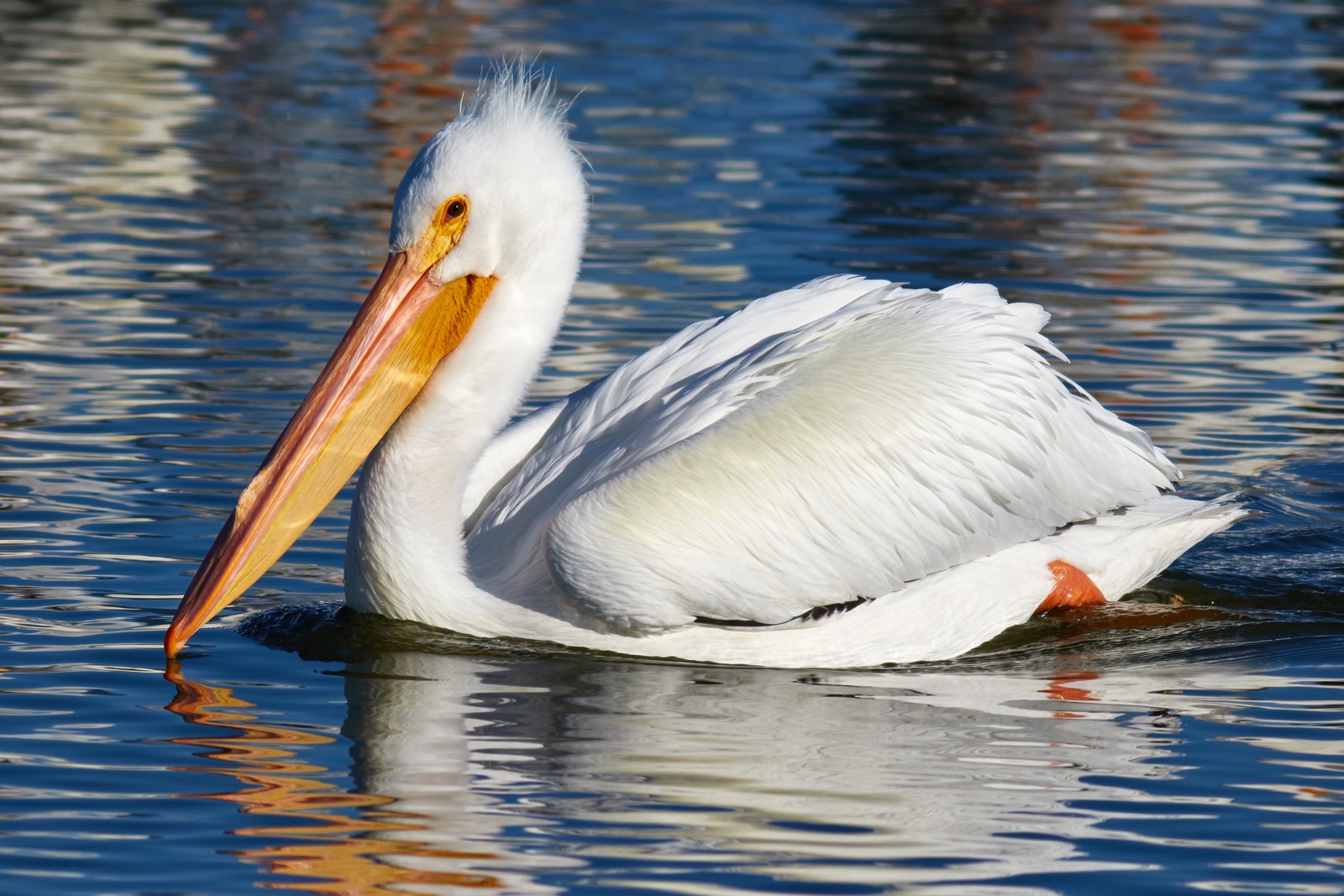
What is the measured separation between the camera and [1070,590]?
5.36 meters

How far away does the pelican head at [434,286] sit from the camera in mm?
4926

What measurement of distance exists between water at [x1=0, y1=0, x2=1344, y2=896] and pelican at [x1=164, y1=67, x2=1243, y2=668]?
0.51ft

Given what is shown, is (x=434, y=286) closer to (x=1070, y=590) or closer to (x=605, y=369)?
(x=1070, y=590)

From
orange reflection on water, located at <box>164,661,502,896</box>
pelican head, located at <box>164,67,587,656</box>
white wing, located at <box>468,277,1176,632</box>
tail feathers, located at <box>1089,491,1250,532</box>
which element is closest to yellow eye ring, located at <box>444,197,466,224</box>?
pelican head, located at <box>164,67,587,656</box>

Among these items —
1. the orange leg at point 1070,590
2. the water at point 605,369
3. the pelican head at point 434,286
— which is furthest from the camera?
the orange leg at point 1070,590

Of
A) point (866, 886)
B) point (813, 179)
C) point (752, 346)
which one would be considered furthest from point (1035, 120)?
point (866, 886)

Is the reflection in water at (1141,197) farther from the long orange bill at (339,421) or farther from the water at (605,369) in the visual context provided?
the long orange bill at (339,421)

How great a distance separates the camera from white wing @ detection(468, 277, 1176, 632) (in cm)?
477

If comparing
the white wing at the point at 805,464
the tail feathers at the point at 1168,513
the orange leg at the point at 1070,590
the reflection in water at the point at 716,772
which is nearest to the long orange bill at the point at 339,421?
the reflection in water at the point at 716,772

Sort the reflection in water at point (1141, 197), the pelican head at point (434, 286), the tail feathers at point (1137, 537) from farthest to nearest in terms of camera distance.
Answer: the reflection in water at point (1141, 197) → the tail feathers at point (1137, 537) → the pelican head at point (434, 286)

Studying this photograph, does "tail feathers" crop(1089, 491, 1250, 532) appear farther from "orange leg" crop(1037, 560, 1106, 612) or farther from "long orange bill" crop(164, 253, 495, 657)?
"long orange bill" crop(164, 253, 495, 657)

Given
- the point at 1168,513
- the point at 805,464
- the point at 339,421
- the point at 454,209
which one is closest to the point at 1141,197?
the point at 1168,513

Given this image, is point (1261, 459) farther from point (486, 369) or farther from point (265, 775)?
point (265, 775)

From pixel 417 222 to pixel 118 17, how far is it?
44.9 ft
